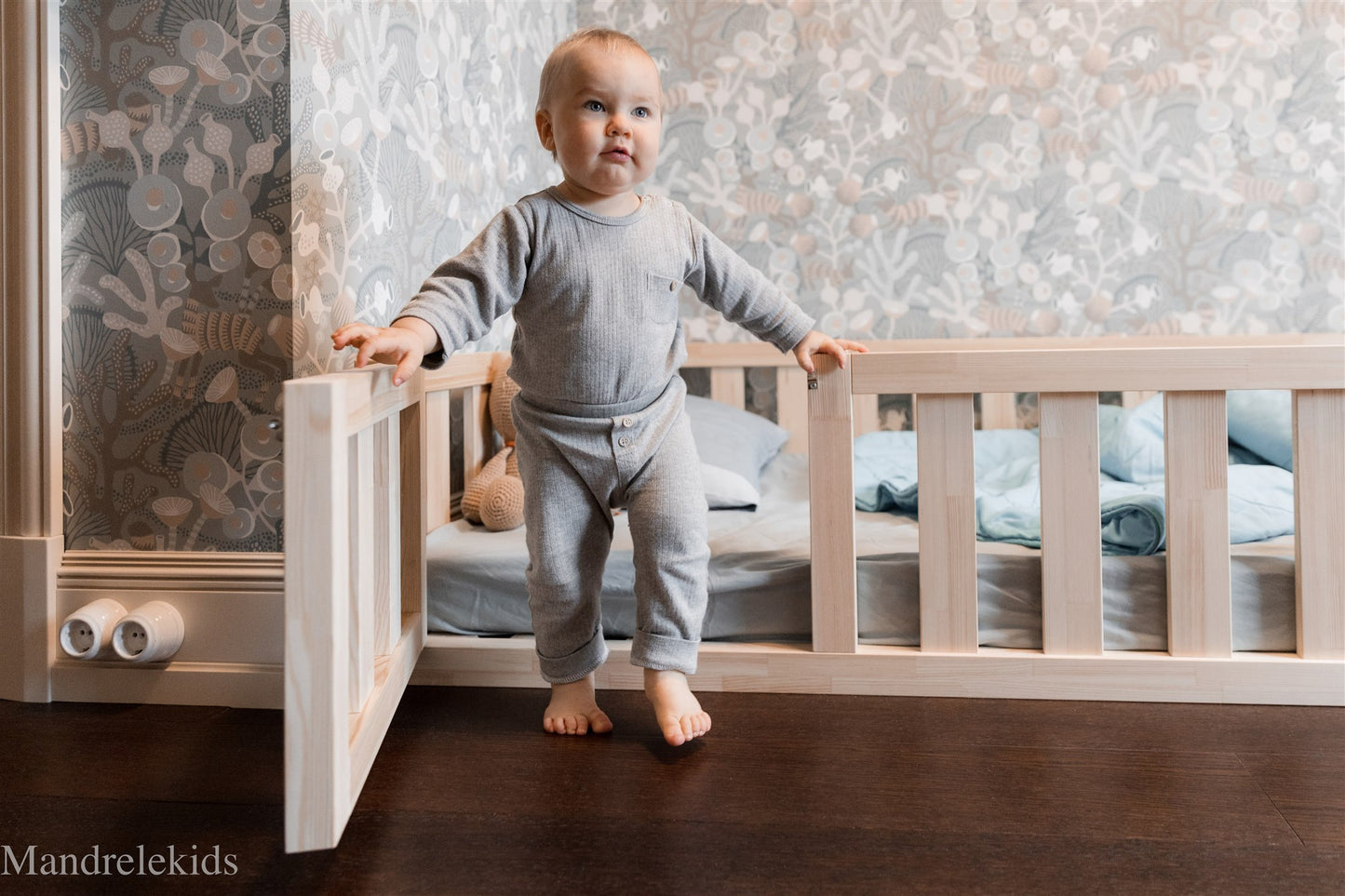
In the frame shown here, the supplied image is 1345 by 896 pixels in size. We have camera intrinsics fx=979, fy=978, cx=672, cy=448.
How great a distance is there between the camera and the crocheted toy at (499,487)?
1.44m

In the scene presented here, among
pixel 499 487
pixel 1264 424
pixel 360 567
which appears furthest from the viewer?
pixel 1264 424

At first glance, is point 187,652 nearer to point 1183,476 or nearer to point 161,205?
point 161,205

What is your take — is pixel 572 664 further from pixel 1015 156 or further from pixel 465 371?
pixel 1015 156

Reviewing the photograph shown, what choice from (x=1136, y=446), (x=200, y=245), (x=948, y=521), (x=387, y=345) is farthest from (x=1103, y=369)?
(x=200, y=245)

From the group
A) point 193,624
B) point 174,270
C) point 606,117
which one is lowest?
point 193,624

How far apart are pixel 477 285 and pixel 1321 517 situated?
1.02 meters

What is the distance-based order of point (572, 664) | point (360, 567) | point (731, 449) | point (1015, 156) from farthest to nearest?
point (1015, 156) → point (731, 449) → point (572, 664) → point (360, 567)

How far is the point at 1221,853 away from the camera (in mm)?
814

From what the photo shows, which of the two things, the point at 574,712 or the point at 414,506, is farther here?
the point at 414,506

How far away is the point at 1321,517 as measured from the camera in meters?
1.17

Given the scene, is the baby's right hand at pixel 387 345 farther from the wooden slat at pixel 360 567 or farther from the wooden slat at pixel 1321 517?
the wooden slat at pixel 1321 517

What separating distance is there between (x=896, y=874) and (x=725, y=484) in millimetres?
848

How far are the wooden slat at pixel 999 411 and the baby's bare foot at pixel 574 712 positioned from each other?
4.71ft

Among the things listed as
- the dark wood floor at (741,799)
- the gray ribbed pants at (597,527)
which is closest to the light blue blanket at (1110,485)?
the dark wood floor at (741,799)
